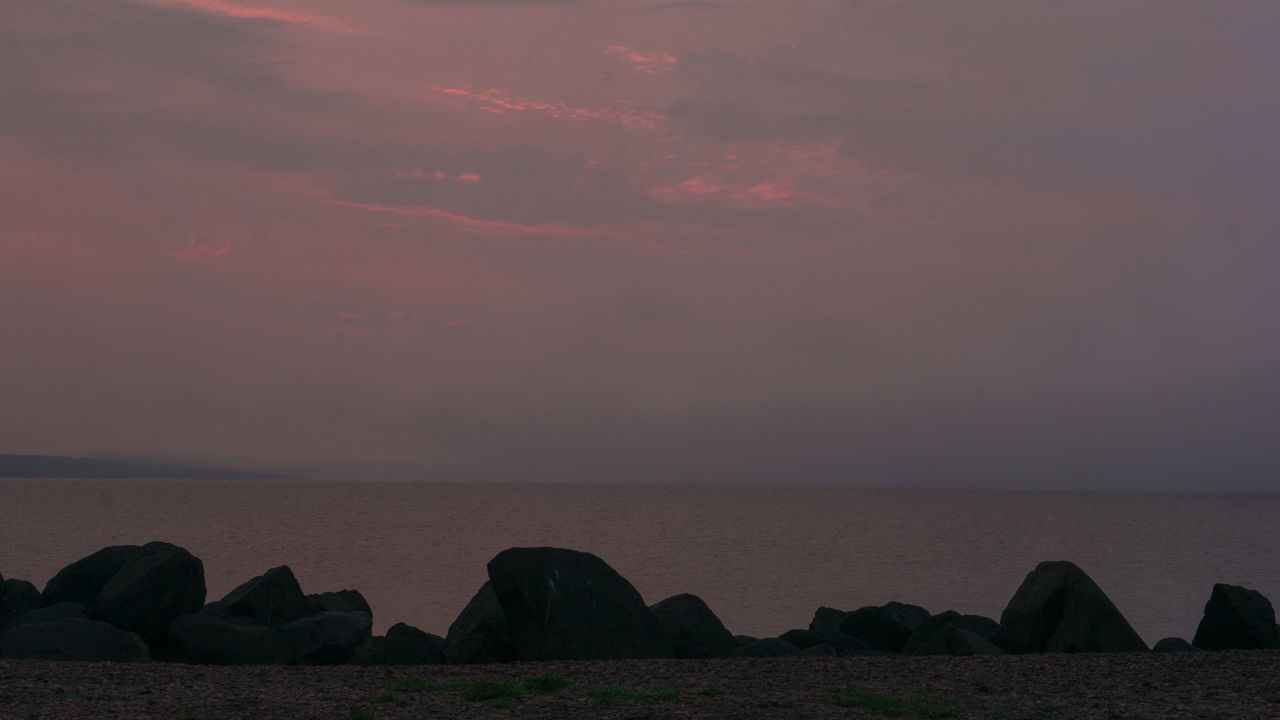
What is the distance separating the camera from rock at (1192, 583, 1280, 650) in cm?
1981

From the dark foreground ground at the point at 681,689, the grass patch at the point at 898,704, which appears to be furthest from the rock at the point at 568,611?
the grass patch at the point at 898,704

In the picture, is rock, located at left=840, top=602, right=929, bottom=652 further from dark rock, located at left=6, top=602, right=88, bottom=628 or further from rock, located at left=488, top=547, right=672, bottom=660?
dark rock, located at left=6, top=602, right=88, bottom=628

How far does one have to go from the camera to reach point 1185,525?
142375mm

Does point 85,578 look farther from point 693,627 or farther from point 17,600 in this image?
point 693,627

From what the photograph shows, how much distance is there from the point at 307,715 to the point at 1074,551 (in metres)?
90.5

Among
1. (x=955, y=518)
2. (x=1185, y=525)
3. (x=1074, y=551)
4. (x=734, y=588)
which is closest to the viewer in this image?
(x=734, y=588)

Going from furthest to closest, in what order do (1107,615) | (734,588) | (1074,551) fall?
(1074,551)
(734,588)
(1107,615)

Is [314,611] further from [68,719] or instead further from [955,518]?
[955,518]

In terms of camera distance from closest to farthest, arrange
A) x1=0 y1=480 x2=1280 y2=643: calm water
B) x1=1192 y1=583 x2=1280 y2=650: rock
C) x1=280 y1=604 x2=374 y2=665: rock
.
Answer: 1. x1=280 y1=604 x2=374 y2=665: rock
2. x1=1192 y1=583 x2=1280 y2=650: rock
3. x1=0 y1=480 x2=1280 y2=643: calm water

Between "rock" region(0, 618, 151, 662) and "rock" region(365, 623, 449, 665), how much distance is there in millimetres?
3937

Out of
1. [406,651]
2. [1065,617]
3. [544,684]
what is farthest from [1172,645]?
[406,651]

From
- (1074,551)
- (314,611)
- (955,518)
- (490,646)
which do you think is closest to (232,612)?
(314,611)

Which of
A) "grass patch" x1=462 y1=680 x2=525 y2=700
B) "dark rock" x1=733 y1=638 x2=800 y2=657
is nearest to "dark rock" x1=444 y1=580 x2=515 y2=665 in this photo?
"grass patch" x1=462 y1=680 x2=525 y2=700

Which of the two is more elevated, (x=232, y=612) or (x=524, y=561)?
(x=524, y=561)
